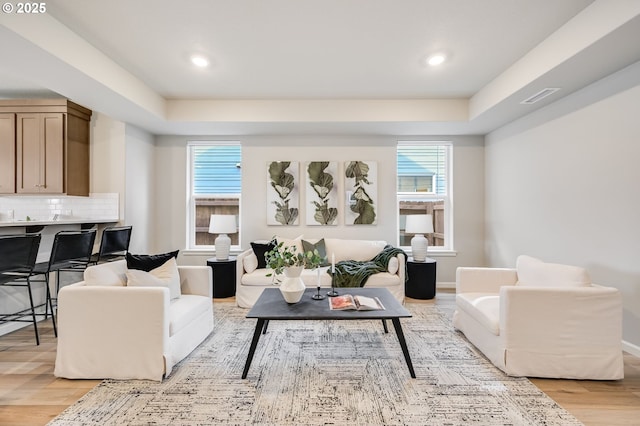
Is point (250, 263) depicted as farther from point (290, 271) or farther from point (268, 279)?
point (290, 271)

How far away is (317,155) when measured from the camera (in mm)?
4961

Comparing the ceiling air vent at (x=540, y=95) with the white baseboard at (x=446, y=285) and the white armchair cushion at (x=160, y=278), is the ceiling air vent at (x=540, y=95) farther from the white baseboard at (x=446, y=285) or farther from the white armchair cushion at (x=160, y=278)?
the white armchair cushion at (x=160, y=278)

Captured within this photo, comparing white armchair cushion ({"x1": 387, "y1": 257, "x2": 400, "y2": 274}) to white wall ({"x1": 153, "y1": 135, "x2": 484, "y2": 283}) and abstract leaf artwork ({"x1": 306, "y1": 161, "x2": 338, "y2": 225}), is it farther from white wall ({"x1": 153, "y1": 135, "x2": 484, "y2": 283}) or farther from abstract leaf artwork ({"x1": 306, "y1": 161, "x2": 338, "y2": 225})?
abstract leaf artwork ({"x1": 306, "y1": 161, "x2": 338, "y2": 225})

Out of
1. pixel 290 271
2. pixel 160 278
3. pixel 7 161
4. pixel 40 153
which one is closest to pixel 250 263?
pixel 160 278

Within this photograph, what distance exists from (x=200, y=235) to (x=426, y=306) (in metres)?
3.56

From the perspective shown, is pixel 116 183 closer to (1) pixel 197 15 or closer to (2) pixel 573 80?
(1) pixel 197 15

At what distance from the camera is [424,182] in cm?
514

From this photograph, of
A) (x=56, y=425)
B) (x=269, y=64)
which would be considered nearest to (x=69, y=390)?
(x=56, y=425)

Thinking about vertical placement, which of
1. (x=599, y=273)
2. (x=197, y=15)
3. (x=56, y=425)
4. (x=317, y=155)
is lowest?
(x=56, y=425)

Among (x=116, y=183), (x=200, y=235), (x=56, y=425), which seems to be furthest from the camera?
(x=200, y=235)

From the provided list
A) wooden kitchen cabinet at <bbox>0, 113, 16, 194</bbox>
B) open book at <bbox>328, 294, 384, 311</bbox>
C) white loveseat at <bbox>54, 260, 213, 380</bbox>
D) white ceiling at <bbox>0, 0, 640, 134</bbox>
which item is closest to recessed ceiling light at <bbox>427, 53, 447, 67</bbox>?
white ceiling at <bbox>0, 0, 640, 134</bbox>

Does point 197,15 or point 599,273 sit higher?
point 197,15

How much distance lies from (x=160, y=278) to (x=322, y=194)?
9.04 ft

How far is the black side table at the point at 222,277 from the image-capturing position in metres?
4.34
